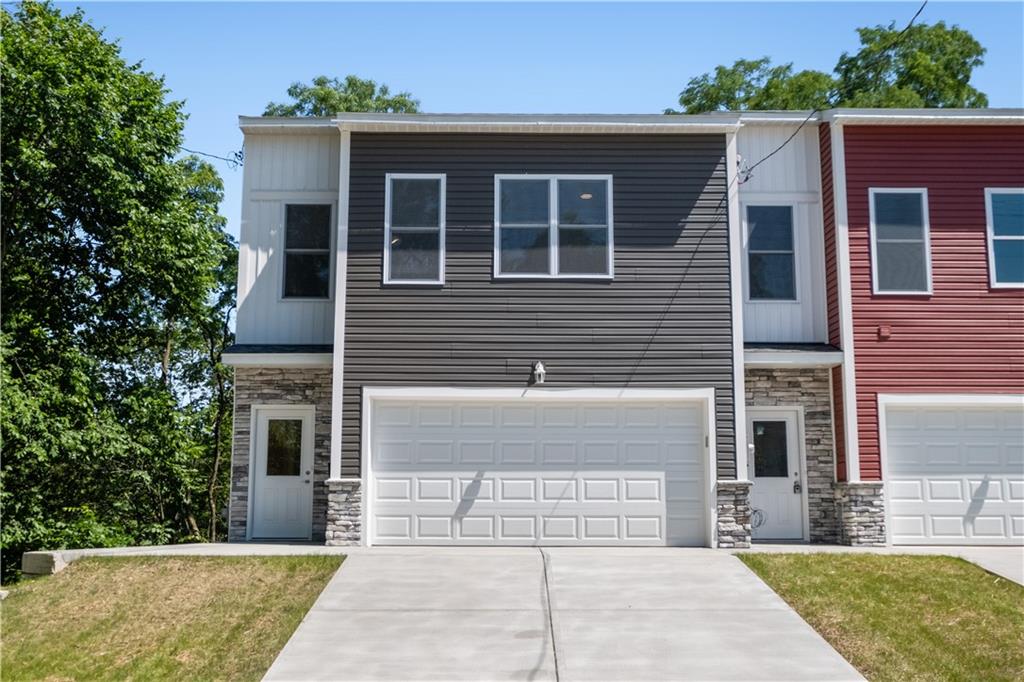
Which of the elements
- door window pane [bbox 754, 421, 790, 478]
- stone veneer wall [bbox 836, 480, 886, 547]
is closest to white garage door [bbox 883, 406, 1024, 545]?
stone veneer wall [bbox 836, 480, 886, 547]

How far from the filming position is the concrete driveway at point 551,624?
25.3ft

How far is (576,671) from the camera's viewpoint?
25.0 ft

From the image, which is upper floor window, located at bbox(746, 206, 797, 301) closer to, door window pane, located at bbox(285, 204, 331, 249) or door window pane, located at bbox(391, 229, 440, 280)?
door window pane, located at bbox(391, 229, 440, 280)

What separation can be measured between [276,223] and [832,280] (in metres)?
8.50

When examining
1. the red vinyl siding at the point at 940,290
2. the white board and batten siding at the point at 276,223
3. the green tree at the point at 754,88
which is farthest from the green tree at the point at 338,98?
the red vinyl siding at the point at 940,290

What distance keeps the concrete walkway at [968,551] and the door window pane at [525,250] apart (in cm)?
492

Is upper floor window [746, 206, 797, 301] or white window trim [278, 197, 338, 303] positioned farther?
upper floor window [746, 206, 797, 301]

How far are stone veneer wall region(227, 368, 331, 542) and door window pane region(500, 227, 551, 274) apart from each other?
321 centimetres

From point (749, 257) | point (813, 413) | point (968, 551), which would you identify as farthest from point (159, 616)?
point (968, 551)

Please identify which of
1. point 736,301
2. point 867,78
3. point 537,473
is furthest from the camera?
point 867,78

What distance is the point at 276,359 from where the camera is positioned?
13133 millimetres

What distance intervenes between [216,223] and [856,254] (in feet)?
46.7

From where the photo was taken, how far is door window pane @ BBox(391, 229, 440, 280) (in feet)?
42.6

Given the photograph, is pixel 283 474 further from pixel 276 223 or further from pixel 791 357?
pixel 791 357
